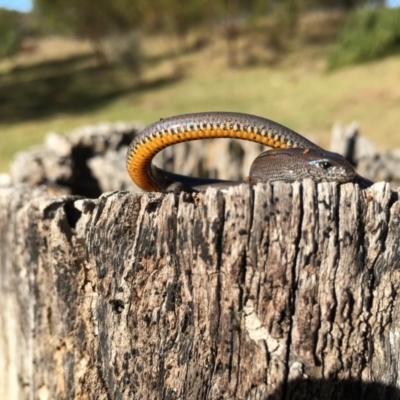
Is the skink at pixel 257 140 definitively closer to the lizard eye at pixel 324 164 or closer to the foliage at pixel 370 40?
the lizard eye at pixel 324 164

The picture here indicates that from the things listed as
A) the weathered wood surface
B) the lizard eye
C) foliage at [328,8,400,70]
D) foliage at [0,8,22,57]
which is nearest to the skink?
the lizard eye

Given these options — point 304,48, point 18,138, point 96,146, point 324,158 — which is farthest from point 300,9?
point 324,158

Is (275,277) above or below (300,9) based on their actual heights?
below

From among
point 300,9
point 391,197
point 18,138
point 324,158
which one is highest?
point 300,9

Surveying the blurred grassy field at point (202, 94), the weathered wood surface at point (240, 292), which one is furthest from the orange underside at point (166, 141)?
the blurred grassy field at point (202, 94)

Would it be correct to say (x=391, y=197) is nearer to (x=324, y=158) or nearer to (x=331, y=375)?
(x=324, y=158)

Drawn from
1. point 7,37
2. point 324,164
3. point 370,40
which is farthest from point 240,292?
point 7,37
